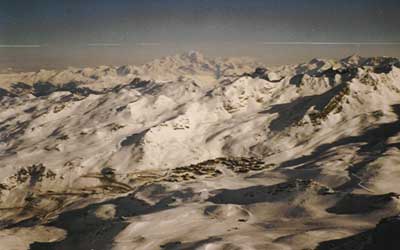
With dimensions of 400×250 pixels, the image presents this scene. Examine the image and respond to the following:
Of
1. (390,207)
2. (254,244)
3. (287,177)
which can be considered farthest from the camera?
(287,177)

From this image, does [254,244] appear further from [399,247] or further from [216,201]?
[216,201]

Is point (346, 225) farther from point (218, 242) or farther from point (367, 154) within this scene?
point (367, 154)

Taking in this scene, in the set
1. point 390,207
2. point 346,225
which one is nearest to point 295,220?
point 346,225

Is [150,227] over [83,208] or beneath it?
over

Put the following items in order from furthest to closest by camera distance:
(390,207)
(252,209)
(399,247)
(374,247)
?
(252,209) → (390,207) → (374,247) → (399,247)

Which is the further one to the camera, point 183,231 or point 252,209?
point 252,209

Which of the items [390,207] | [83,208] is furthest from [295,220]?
[83,208]

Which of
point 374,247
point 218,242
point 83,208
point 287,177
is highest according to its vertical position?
point 374,247

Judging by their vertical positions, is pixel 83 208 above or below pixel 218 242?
below

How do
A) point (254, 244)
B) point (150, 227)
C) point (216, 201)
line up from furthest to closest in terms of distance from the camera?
point (216, 201) < point (150, 227) < point (254, 244)
